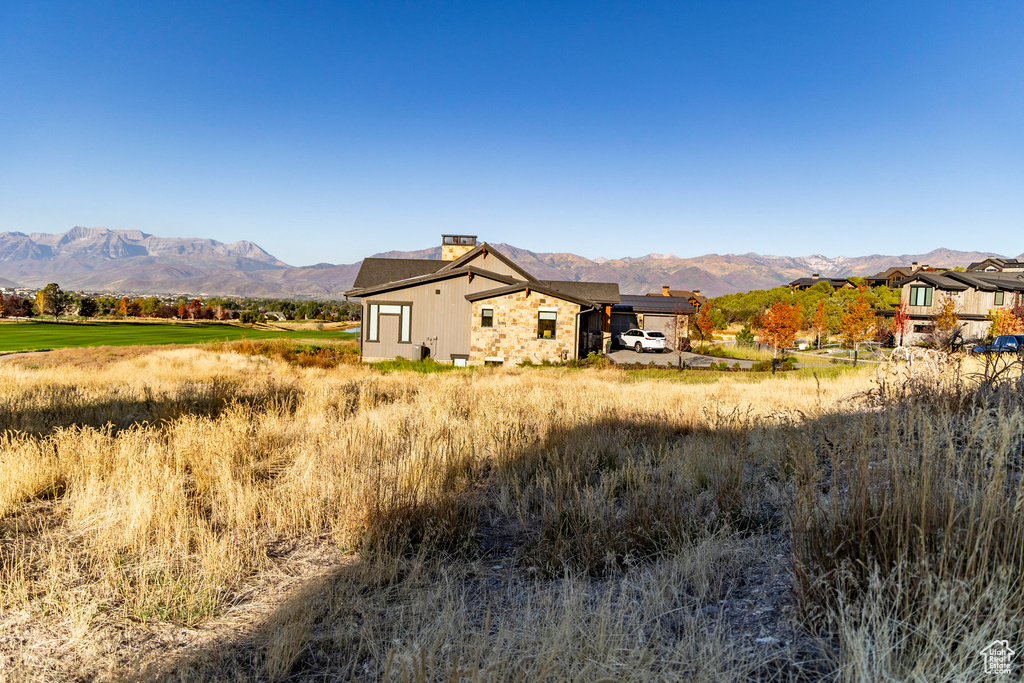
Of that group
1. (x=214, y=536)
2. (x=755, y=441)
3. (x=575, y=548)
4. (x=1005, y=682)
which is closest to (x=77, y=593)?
(x=214, y=536)

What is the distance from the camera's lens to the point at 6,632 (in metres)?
3.30

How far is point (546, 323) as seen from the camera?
24.2 meters

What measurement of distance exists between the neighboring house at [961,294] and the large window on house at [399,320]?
40.1m

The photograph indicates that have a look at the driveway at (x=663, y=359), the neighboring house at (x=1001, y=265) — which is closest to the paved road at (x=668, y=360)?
the driveway at (x=663, y=359)

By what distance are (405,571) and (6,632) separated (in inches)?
97.8

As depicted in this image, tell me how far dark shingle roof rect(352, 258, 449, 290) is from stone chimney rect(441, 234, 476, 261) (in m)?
1.29

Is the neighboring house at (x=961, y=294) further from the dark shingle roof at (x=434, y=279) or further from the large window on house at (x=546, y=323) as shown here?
the dark shingle roof at (x=434, y=279)

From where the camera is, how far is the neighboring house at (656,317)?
36969 millimetres

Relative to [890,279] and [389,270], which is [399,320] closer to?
[389,270]

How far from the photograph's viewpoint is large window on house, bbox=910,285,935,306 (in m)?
45.1

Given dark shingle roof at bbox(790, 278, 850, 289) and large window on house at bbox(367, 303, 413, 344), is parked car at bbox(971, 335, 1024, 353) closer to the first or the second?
large window on house at bbox(367, 303, 413, 344)

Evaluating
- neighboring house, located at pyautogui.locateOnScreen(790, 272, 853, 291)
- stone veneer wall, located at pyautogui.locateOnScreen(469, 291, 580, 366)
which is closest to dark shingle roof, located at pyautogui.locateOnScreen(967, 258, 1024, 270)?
neighboring house, located at pyautogui.locateOnScreen(790, 272, 853, 291)

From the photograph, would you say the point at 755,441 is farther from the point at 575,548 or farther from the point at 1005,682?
the point at 1005,682

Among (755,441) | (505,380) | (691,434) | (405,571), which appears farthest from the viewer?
(505,380)
